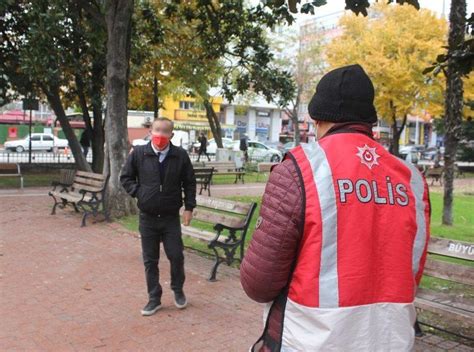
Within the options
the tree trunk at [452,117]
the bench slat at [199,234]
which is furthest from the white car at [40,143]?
the bench slat at [199,234]

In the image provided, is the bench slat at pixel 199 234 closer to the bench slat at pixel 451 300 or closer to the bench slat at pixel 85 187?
the bench slat at pixel 451 300

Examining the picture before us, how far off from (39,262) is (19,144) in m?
37.3

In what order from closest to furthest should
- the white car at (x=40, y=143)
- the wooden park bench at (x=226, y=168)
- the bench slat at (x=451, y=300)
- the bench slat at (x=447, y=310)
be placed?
the bench slat at (x=447, y=310) → the bench slat at (x=451, y=300) → the wooden park bench at (x=226, y=168) → the white car at (x=40, y=143)

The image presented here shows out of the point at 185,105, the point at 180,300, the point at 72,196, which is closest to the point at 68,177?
the point at 72,196

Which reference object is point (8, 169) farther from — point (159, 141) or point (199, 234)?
A: point (159, 141)

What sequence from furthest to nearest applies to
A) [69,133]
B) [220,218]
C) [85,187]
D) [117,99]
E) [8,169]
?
1. [69,133]
2. [8,169]
3. [85,187]
4. [117,99]
5. [220,218]

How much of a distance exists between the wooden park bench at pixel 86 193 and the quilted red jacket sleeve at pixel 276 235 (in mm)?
8049

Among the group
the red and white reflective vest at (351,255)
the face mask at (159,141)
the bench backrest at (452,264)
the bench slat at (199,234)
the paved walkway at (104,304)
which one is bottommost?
the paved walkway at (104,304)

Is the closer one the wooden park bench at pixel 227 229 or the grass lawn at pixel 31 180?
the wooden park bench at pixel 227 229

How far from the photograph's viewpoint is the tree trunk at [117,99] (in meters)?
9.98

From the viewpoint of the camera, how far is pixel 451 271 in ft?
13.8

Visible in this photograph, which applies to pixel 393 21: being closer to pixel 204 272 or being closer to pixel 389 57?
pixel 389 57

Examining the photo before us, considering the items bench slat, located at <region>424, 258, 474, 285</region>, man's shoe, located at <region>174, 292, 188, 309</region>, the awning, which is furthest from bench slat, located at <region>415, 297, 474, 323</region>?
the awning

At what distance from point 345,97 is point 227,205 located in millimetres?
5016
